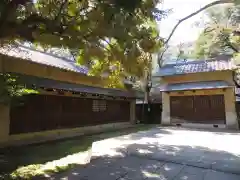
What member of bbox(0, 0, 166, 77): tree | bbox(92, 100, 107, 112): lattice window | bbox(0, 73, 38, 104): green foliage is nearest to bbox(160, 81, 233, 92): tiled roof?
bbox(92, 100, 107, 112): lattice window

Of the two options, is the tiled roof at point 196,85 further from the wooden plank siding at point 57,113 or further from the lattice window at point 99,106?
the lattice window at point 99,106

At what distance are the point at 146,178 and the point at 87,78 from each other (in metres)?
12.1

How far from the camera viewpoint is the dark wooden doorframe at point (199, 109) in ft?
54.8

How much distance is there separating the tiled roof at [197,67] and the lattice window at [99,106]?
5551mm

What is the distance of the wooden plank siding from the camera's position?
423 inches

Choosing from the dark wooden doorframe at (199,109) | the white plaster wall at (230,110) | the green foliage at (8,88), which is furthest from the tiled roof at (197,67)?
the green foliage at (8,88)

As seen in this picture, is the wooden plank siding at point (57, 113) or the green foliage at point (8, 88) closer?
the green foliage at point (8, 88)

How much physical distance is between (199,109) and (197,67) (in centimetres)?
345

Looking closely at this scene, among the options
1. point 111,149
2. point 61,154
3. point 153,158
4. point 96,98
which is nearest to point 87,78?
point 96,98

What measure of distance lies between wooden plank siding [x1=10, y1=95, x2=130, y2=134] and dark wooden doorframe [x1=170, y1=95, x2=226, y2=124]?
5098mm

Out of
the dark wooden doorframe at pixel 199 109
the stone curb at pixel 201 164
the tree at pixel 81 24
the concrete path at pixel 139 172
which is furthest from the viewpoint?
the dark wooden doorframe at pixel 199 109

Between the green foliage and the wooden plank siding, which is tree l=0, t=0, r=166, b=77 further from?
the wooden plank siding

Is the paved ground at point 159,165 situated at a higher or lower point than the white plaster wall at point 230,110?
lower

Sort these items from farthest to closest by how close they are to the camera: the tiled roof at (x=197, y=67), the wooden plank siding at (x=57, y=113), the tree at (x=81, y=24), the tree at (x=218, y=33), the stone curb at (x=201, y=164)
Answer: the tree at (x=218, y=33) < the tiled roof at (x=197, y=67) < the wooden plank siding at (x=57, y=113) < the tree at (x=81, y=24) < the stone curb at (x=201, y=164)
